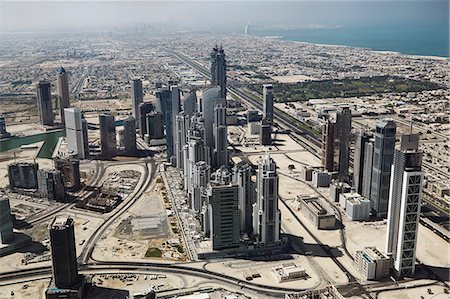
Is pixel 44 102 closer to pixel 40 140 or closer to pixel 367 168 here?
pixel 40 140

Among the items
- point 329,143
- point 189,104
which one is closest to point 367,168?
point 329,143

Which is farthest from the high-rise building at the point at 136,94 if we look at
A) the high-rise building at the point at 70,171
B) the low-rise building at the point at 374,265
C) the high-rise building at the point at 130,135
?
the low-rise building at the point at 374,265

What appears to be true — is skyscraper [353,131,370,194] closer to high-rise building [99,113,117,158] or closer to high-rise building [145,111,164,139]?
high-rise building [145,111,164,139]

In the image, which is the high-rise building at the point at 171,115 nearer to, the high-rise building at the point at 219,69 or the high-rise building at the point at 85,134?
the high-rise building at the point at 85,134

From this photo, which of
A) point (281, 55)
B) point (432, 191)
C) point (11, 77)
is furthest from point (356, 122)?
point (281, 55)

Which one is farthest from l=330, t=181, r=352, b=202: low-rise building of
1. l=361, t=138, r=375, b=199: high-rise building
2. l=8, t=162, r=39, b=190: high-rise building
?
l=8, t=162, r=39, b=190: high-rise building

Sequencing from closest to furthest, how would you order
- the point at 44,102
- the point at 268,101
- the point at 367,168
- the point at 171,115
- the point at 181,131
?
the point at 367,168 < the point at 181,131 < the point at 171,115 < the point at 268,101 < the point at 44,102
